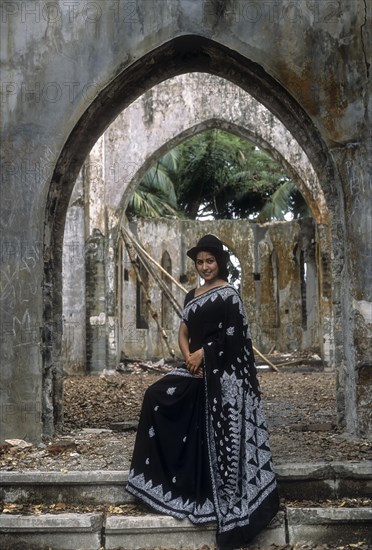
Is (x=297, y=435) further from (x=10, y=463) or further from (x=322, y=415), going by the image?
(x=10, y=463)

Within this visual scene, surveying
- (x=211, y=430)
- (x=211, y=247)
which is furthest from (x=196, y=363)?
(x=211, y=247)

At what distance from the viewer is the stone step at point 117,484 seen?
183 inches

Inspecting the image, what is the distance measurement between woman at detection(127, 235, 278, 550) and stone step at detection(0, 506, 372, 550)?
0.40ft

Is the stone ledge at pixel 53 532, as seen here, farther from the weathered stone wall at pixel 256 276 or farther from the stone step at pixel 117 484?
the weathered stone wall at pixel 256 276

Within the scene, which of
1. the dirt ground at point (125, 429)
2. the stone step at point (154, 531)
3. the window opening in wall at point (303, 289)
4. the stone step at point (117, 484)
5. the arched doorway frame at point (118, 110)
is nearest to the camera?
the stone step at point (154, 531)

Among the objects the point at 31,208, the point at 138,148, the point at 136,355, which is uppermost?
the point at 138,148

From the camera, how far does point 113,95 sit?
611 cm

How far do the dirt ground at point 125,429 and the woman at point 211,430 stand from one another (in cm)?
Result: 60

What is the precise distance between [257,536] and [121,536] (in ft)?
2.76

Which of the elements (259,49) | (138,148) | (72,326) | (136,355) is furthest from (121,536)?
(136,355)

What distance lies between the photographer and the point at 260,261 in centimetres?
2077

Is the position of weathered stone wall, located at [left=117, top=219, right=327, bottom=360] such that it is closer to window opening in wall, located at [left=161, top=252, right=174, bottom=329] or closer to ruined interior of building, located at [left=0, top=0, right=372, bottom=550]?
window opening in wall, located at [left=161, top=252, right=174, bottom=329]

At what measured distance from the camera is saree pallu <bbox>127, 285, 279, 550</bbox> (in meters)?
4.25

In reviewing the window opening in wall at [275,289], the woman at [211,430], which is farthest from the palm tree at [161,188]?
the woman at [211,430]
